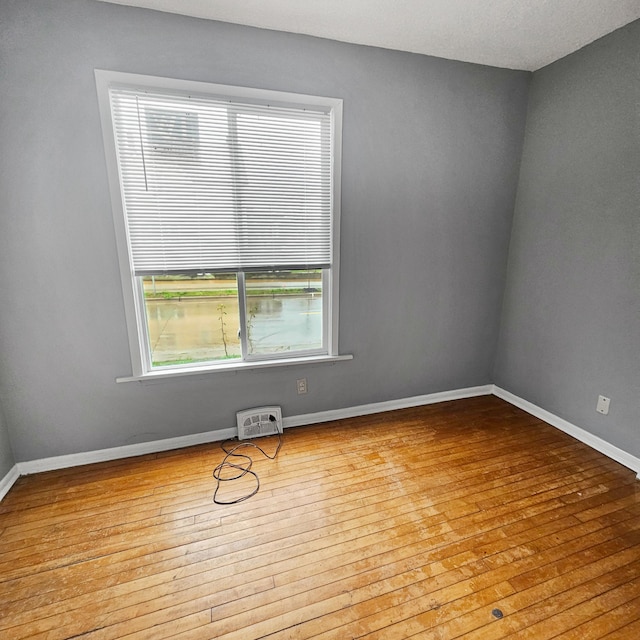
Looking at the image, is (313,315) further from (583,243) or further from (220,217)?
(583,243)

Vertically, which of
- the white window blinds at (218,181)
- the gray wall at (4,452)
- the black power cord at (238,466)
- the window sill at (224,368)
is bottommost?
the black power cord at (238,466)

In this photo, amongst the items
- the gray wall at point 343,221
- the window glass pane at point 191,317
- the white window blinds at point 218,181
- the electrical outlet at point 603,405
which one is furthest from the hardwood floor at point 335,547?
the white window blinds at point 218,181

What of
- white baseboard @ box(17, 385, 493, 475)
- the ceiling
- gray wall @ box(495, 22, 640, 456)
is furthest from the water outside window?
gray wall @ box(495, 22, 640, 456)

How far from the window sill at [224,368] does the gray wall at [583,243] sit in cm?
164

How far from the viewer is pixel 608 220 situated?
222 cm

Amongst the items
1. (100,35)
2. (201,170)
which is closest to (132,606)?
(201,170)

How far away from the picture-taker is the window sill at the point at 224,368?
7.30ft

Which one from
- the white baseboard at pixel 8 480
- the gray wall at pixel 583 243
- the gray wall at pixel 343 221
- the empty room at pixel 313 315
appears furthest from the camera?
the gray wall at pixel 583 243

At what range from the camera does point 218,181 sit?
2135mm

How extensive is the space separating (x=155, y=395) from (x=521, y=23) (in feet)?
10.9

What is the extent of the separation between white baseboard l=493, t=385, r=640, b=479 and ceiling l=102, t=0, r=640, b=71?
8.77 feet

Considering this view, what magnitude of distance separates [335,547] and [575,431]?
2.09m

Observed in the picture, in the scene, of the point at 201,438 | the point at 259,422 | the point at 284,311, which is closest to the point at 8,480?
the point at 201,438

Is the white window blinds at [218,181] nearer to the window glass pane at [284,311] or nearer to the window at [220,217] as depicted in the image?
the window at [220,217]
